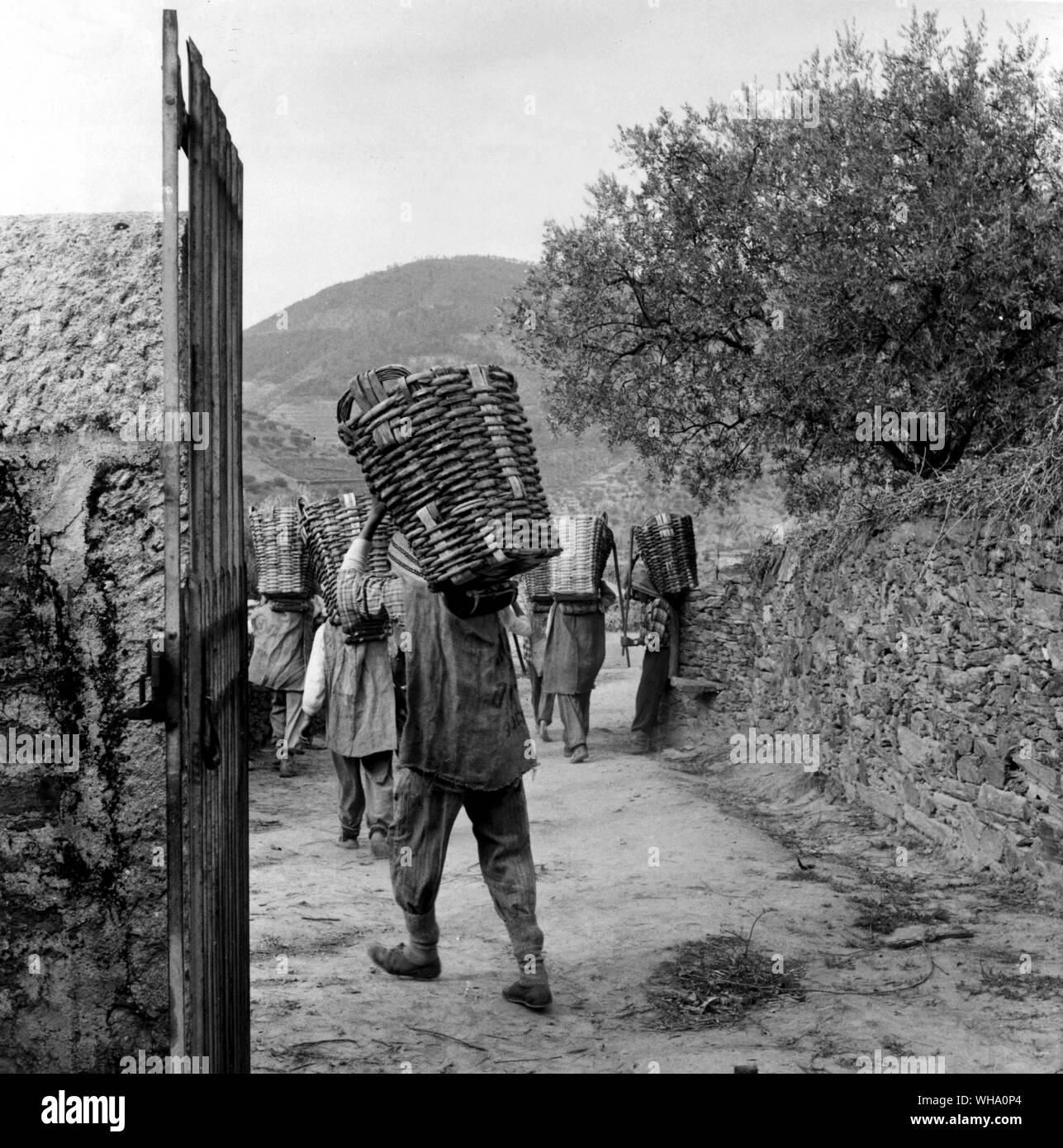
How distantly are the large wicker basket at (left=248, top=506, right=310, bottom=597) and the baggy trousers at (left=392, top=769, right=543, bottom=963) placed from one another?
576cm

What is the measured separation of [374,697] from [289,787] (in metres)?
3.02

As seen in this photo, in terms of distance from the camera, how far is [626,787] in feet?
32.7

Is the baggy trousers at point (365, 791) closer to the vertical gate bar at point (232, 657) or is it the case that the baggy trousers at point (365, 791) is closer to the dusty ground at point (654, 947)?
the dusty ground at point (654, 947)

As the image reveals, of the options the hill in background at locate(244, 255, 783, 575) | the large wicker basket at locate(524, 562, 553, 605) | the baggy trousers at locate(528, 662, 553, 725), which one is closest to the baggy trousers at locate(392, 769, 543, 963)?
the hill in background at locate(244, 255, 783, 575)

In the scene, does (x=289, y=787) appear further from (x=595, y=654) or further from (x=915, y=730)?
(x=915, y=730)

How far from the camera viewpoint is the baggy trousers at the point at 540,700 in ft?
41.1

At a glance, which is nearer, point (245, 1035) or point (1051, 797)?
point (245, 1035)

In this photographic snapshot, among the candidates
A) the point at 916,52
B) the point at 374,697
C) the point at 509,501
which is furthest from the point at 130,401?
the point at 916,52

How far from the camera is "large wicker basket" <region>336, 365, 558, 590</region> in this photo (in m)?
3.90

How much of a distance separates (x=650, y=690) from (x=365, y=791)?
5.14m

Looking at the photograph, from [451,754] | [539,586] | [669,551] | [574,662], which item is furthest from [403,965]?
[539,586]

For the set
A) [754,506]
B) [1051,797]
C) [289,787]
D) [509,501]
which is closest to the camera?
[509,501]

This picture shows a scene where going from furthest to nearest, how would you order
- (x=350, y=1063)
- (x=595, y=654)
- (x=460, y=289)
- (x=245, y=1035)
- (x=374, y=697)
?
1. (x=460, y=289)
2. (x=595, y=654)
3. (x=374, y=697)
4. (x=350, y=1063)
5. (x=245, y=1035)

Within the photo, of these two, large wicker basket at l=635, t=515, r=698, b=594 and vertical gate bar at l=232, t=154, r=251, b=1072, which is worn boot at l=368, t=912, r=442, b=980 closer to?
vertical gate bar at l=232, t=154, r=251, b=1072
